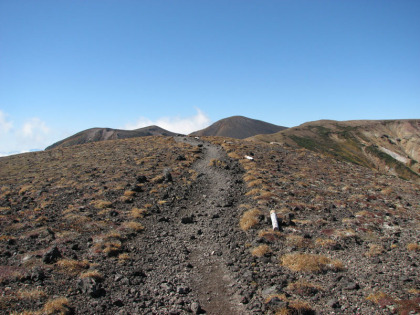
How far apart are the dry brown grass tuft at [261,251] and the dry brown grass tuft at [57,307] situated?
9.10 metres

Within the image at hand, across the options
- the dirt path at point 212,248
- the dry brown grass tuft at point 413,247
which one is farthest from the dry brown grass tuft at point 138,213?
the dry brown grass tuft at point 413,247

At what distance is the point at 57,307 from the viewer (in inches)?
377

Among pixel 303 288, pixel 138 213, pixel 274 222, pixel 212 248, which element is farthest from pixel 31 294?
pixel 274 222

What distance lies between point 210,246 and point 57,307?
839 cm

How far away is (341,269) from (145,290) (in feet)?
31.2

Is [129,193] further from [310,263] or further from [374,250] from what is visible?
[374,250]

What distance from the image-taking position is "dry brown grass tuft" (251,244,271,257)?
550 inches

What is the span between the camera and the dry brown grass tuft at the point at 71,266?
12582 mm

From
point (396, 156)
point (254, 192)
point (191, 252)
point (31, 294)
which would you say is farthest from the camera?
point (396, 156)

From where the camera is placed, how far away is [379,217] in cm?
1900

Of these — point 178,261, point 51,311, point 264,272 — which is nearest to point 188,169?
point 178,261

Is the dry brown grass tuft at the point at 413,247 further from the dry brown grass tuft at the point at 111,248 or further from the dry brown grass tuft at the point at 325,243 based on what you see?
the dry brown grass tuft at the point at 111,248

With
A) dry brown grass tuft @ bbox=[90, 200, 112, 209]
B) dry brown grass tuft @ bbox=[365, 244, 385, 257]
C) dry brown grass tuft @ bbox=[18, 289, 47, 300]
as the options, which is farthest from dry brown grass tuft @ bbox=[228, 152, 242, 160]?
dry brown grass tuft @ bbox=[18, 289, 47, 300]

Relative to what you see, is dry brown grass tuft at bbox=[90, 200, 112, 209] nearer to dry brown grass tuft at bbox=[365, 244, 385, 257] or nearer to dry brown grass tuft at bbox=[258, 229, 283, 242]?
dry brown grass tuft at bbox=[258, 229, 283, 242]
